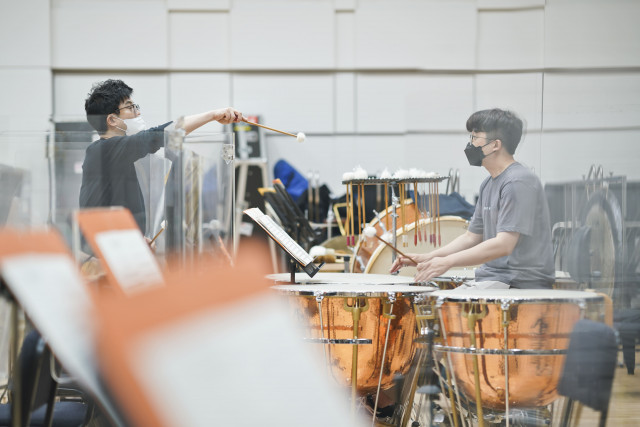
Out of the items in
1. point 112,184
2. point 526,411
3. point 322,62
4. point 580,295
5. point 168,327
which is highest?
point 322,62

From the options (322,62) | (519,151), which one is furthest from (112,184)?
(322,62)

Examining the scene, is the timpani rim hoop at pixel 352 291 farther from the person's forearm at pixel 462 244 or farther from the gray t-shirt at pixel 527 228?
the person's forearm at pixel 462 244

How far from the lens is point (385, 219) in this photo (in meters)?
3.83

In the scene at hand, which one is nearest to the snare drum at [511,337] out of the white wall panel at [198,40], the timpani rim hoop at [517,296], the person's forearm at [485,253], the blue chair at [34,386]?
the timpani rim hoop at [517,296]

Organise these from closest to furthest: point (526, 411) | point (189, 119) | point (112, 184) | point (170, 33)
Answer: point (112, 184)
point (526, 411)
point (189, 119)
point (170, 33)

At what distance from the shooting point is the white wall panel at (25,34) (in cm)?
655

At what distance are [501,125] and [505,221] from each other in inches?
16.2

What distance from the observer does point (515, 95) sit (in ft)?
9.72

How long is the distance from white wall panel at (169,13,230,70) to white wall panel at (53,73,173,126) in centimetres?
26

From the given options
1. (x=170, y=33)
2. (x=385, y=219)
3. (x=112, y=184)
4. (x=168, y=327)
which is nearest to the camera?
(x=168, y=327)

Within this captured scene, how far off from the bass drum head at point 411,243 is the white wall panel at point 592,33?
1.26 metres

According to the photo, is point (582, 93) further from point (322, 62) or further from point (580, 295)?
point (322, 62)

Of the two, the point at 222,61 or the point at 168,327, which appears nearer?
the point at 168,327

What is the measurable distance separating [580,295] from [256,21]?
5302 millimetres
